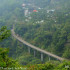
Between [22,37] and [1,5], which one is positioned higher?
[1,5]

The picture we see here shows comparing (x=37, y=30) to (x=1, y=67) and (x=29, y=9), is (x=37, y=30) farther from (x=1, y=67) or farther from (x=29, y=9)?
(x=1, y=67)

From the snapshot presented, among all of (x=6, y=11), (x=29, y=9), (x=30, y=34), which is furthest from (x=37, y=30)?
(x=6, y=11)

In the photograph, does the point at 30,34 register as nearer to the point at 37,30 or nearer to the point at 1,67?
the point at 37,30

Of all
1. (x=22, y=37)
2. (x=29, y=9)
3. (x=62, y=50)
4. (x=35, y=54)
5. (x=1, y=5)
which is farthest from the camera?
(x=1, y=5)

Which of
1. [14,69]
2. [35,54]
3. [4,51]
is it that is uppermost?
[4,51]

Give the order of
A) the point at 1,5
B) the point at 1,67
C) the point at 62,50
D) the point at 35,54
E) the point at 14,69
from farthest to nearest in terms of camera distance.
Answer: the point at 1,5 < the point at 35,54 < the point at 62,50 < the point at 14,69 < the point at 1,67

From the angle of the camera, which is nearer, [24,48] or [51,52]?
[51,52]

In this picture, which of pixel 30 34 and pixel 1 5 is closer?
pixel 30 34

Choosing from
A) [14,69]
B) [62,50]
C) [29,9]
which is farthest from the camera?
[29,9]

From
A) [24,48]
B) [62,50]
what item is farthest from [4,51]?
[24,48]
